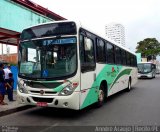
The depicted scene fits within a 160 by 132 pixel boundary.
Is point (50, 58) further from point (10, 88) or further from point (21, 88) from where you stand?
point (10, 88)

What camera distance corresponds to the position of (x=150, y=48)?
80812mm

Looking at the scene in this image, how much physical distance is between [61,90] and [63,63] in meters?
0.80

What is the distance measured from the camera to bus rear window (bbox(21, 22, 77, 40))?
23.3 feet

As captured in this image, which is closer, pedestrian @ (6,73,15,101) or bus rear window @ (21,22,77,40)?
bus rear window @ (21,22,77,40)

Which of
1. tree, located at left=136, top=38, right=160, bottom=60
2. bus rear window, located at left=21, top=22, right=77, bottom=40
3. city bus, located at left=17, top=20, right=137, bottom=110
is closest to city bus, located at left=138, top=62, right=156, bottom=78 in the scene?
city bus, located at left=17, top=20, right=137, bottom=110

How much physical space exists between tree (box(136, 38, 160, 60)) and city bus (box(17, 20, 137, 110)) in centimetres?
7498

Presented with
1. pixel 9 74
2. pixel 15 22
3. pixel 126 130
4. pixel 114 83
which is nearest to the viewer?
pixel 126 130

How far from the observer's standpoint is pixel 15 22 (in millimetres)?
14281

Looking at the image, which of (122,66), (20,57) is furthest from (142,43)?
(20,57)

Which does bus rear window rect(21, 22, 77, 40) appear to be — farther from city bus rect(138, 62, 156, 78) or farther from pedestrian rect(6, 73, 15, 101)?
city bus rect(138, 62, 156, 78)

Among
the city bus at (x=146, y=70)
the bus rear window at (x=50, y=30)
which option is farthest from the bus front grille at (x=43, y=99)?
the city bus at (x=146, y=70)

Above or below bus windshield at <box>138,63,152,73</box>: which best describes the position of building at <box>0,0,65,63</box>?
above

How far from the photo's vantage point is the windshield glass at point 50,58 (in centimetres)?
686

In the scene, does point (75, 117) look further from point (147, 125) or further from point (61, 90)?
Answer: point (147, 125)
